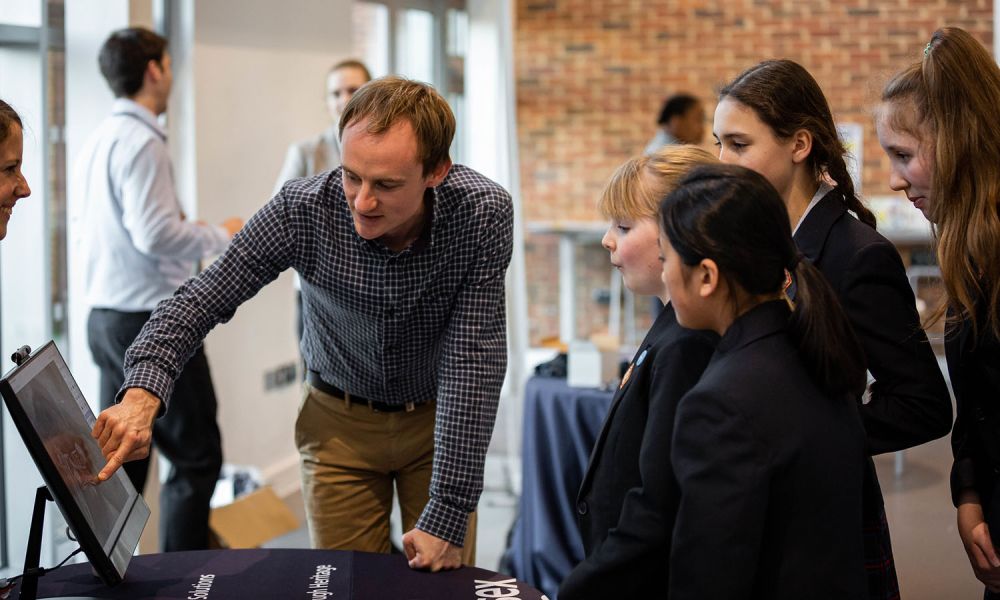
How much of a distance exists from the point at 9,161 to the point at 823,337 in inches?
47.6

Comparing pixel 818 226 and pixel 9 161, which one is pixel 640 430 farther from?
pixel 9 161

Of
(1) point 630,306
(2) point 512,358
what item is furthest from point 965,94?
(1) point 630,306

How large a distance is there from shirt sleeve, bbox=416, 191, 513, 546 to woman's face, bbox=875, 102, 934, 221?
2.20 ft

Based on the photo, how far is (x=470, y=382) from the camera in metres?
1.82

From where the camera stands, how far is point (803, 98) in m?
1.71

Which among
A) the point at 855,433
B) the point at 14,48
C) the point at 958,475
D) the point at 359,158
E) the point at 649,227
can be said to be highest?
the point at 14,48

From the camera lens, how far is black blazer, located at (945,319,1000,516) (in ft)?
5.24

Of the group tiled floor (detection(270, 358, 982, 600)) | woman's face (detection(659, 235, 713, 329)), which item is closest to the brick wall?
tiled floor (detection(270, 358, 982, 600))

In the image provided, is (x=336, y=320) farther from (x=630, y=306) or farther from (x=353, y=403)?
(x=630, y=306)

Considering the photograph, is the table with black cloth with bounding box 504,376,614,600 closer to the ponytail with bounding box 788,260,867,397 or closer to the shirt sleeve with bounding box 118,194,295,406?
the shirt sleeve with bounding box 118,194,295,406

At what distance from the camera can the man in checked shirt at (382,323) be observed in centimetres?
168

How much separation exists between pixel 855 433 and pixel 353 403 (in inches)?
41.4

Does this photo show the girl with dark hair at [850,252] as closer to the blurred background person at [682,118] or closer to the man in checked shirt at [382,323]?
the man in checked shirt at [382,323]

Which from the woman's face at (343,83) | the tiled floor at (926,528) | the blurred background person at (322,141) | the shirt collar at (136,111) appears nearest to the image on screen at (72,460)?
the shirt collar at (136,111)
